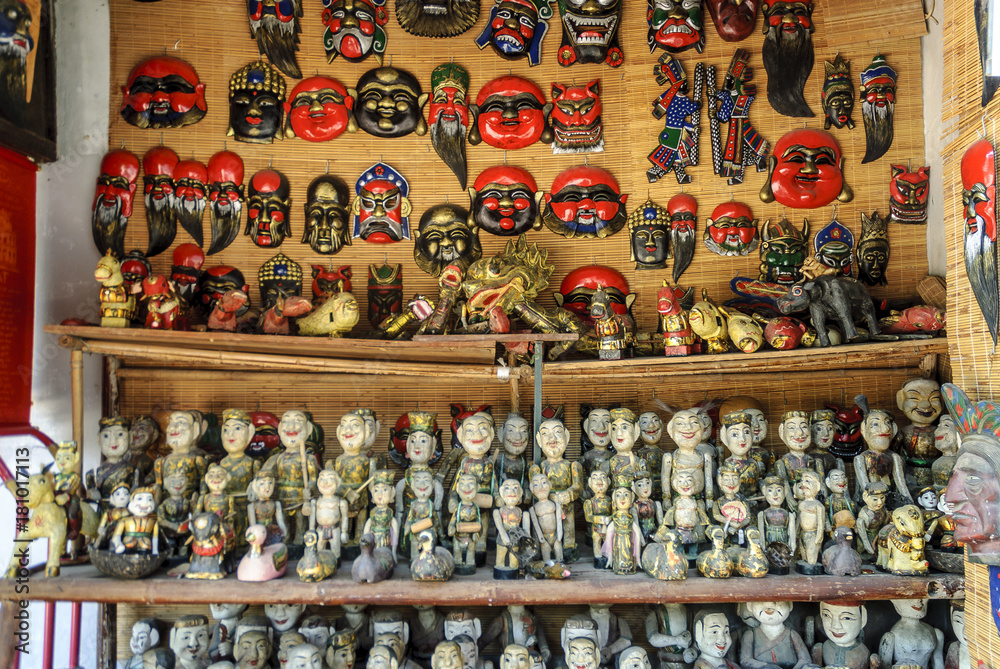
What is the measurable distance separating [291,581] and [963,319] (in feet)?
11.2

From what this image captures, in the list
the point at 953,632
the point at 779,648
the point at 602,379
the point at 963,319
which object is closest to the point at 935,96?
the point at 963,319

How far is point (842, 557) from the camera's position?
3799 mm

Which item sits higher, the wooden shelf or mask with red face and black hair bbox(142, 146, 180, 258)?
mask with red face and black hair bbox(142, 146, 180, 258)

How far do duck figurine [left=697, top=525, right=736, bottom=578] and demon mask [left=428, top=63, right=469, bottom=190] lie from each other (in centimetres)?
276

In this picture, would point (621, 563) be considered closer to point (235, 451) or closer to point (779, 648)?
point (779, 648)

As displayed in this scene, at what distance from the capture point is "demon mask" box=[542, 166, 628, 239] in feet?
16.1

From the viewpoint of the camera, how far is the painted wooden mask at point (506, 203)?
4.89m

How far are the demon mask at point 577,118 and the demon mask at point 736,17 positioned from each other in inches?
35.5

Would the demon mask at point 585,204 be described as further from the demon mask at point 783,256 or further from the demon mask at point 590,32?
the demon mask at point 783,256

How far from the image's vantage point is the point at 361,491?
4184 mm

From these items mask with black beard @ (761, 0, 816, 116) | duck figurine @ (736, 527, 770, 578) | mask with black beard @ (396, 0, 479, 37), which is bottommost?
duck figurine @ (736, 527, 770, 578)

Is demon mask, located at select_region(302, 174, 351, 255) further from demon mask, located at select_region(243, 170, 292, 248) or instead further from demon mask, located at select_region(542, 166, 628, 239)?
demon mask, located at select_region(542, 166, 628, 239)

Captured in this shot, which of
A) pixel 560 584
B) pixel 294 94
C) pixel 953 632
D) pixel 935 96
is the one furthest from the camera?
pixel 294 94

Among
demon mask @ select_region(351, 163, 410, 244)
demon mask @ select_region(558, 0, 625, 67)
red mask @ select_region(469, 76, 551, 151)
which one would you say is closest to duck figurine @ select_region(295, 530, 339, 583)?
demon mask @ select_region(351, 163, 410, 244)
